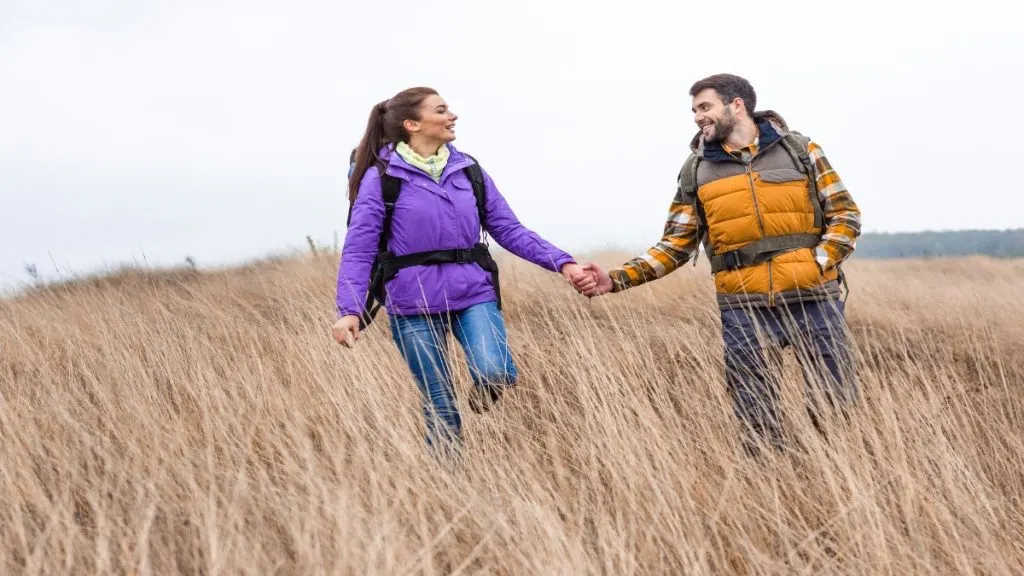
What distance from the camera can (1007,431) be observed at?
3744 millimetres

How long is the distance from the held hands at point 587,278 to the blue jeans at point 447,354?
0.51 metres

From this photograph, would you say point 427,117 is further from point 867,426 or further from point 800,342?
point 867,426

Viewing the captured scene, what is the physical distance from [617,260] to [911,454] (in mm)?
12283

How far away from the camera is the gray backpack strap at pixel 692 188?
3.56 meters

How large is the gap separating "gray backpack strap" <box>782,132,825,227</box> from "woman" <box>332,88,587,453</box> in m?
1.31

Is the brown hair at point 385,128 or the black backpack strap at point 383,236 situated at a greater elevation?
the brown hair at point 385,128

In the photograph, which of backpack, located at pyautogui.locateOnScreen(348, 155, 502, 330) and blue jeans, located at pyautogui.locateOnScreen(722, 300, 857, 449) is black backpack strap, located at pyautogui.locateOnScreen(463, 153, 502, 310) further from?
blue jeans, located at pyautogui.locateOnScreen(722, 300, 857, 449)

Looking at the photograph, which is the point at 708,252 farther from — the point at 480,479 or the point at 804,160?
the point at 480,479

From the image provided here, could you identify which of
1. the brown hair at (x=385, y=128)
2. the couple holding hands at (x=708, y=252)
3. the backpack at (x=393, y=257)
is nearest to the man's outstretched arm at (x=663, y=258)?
the couple holding hands at (x=708, y=252)

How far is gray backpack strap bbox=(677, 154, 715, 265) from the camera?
3559 mm

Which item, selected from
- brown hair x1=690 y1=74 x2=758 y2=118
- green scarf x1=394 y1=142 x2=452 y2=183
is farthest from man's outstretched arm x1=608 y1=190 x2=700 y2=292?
green scarf x1=394 y1=142 x2=452 y2=183

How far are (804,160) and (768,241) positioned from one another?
37 centimetres

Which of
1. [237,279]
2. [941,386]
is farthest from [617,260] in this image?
[941,386]

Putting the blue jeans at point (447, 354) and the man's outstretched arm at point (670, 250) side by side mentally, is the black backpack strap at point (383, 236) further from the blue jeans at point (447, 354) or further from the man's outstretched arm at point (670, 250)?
the man's outstretched arm at point (670, 250)
